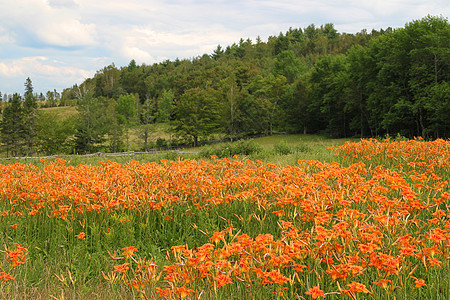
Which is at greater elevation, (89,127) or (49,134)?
(89,127)

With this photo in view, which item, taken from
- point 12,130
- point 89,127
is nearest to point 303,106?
point 89,127

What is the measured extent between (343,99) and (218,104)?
17.9 metres

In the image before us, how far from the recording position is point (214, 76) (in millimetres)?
69500

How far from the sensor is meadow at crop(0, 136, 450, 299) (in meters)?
2.33

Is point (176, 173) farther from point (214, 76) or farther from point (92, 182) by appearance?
point (214, 76)

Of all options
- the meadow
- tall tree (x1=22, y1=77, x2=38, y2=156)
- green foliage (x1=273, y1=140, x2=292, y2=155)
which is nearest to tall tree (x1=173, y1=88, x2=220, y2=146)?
tall tree (x1=22, y1=77, x2=38, y2=156)

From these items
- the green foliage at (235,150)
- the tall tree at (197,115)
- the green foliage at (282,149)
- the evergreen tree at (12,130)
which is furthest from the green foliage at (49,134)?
the green foliage at (282,149)

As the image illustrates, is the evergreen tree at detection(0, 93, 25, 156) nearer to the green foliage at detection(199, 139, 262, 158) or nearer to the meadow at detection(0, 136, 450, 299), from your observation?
the green foliage at detection(199, 139, 262, 158)

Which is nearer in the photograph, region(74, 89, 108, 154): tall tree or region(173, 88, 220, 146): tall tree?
region(74, 89, 108, 154): tall tree

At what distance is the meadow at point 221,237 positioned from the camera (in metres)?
2.33

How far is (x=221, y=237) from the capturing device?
255 cm

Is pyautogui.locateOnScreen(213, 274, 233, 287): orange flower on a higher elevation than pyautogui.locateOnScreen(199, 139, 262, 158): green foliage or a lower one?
higher

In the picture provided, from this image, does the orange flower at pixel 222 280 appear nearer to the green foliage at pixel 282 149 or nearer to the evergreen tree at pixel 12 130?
the green foliage at pixel 282 149

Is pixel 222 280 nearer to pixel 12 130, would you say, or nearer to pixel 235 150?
pixel 235 150
